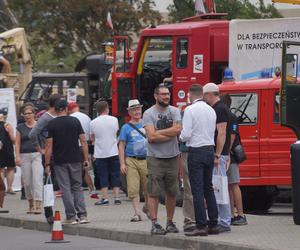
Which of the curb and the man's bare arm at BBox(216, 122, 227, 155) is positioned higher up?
the man's bare arm at BBox(216, 122, 227, 155)

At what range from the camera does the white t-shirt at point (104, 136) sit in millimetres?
19156

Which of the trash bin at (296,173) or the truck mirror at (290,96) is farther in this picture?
the truck mirror at (290,96)

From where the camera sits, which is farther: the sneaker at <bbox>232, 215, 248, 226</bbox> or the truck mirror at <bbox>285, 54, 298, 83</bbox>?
the sneaker at <bbox>232, 215, 248, 226</bbox>

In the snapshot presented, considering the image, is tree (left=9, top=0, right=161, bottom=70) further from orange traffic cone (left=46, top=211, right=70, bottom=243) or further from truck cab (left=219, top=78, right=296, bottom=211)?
orange traffic cone (left=46, top=211, right=70, bottom=243)

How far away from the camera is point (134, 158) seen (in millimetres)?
16312

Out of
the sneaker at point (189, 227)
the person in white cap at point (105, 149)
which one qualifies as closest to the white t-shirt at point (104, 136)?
the person in white cap at point (105, 149)

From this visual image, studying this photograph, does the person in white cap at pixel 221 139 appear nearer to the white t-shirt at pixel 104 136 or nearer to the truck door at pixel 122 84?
the white t-shirt at pixel 104 136

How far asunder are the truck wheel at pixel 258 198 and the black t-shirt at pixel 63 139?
12.1ft

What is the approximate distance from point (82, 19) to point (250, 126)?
28.3 m

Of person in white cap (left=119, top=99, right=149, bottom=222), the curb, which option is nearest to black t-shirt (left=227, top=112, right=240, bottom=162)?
person in white cap (left=119, top=99, right=149, bottom=222)

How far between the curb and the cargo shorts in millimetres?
654

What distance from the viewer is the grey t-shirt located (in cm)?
1412

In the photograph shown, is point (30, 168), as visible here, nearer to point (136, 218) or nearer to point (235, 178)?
point (136, 218)

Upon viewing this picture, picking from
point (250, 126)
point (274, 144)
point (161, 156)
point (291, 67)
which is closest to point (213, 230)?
point (161, 156)
